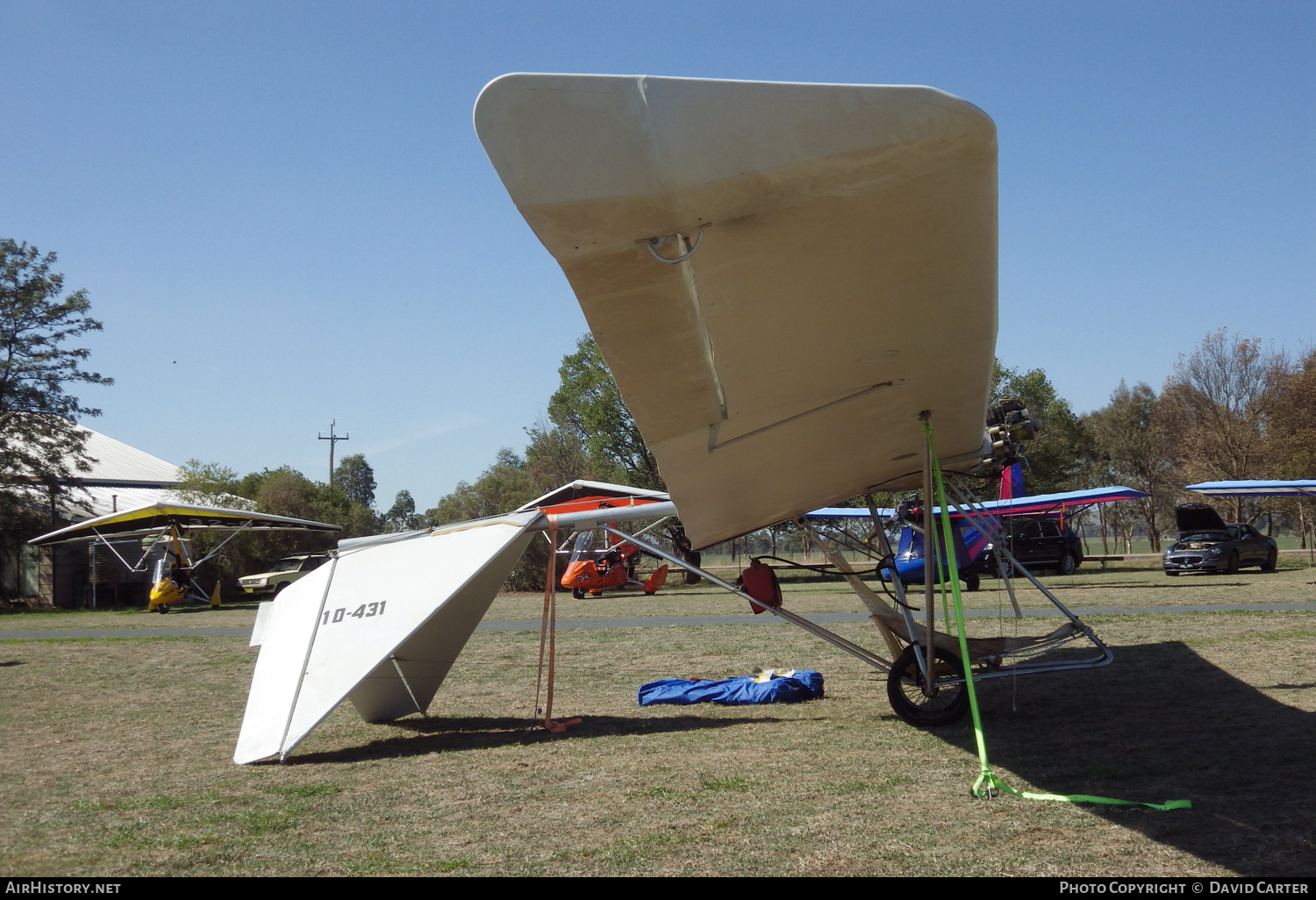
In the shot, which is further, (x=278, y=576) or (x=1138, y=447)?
(x=1138, y=447)

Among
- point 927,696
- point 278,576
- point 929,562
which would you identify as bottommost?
point 927,696

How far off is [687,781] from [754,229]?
345cm

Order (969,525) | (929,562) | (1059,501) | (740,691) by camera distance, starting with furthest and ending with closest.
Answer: (1059,501), (969,525), (740,691), (929,562)

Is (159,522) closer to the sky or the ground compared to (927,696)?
closer to the sky

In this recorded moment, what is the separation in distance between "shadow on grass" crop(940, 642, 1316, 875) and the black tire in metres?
0.16

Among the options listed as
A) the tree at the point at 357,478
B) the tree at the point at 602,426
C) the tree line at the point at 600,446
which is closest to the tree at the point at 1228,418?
the tree line at the point at 600,446

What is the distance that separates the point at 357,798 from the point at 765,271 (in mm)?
3847

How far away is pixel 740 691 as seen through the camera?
7.84 metres

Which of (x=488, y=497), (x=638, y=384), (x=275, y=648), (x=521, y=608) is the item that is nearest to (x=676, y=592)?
(x=521, y=608)

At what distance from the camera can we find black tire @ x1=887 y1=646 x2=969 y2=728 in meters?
6.12

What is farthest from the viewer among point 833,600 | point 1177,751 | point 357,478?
point 357,478

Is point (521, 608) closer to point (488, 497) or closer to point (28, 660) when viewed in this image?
point (28, 660)

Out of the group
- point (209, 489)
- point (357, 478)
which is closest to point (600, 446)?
point (209, 489)

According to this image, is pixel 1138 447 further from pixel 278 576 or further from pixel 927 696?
pixel 927 696
